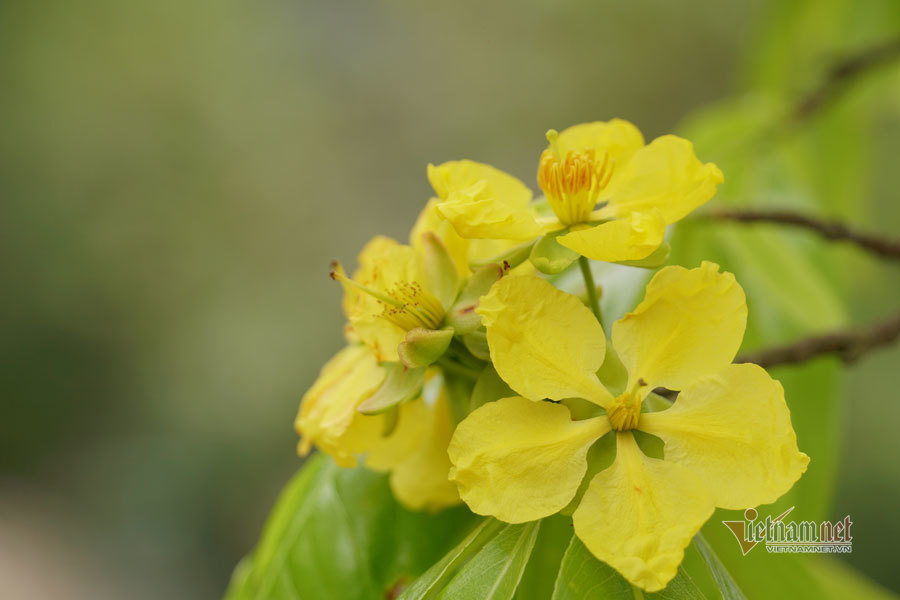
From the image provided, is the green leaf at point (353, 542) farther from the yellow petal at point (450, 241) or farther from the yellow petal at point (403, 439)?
the yellow petal at point (450, 241)

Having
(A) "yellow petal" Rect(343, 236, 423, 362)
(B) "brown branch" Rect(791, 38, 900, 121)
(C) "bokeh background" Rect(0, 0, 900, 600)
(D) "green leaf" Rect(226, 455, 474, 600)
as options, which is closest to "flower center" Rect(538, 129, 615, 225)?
(A) "yellow petal" Rect(343, 236, 423, 362)

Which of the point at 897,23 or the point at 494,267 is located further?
the point at 897,23

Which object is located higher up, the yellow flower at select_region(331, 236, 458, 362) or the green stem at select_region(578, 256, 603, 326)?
the yellow flower at select_region(331, 236, 458, 362)

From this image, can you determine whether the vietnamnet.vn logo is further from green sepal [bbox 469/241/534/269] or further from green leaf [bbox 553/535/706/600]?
green sepal [bbox 469/241/534/269]

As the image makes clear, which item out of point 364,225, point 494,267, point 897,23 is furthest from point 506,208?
point 364,225

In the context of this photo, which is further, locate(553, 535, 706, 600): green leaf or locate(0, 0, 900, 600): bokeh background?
locate(0, 0, 900, 600): bokeh background

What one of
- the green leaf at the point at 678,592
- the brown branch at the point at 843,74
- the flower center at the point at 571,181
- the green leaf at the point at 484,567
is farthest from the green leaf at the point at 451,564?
the brown branch at the point at 843,74

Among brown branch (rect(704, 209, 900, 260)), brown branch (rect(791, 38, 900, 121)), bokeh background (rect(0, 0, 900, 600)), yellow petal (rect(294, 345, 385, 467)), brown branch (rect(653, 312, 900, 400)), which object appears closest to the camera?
yellow petal (rect(294, 345, 385, 467))

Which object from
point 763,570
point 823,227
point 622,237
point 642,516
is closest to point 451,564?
point 642,516

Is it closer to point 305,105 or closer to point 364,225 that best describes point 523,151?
point 364,225
